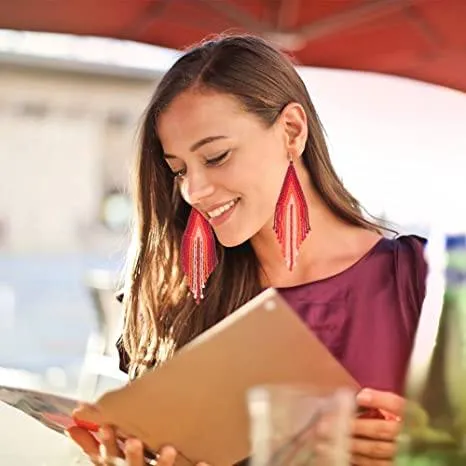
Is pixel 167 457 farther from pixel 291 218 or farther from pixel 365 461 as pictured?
pixel 291 218

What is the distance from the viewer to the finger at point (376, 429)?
0.87 meters

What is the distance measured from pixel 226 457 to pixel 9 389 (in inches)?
10.9

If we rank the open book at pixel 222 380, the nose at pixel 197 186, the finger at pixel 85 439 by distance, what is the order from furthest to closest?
the nose at pixel 197 186 → the finger at pixel 85 439 → the open book at pixel 222 380

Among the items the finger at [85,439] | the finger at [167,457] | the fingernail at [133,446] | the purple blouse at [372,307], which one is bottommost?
the finger at [167,457]

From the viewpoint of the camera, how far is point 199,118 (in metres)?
1.27

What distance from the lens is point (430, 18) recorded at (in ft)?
6.83

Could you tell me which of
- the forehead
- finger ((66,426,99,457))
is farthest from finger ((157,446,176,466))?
the forehead

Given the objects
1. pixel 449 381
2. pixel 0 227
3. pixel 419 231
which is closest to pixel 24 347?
pixel 0 227

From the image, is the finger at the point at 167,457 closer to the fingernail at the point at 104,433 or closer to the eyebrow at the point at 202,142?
the fingernail at the point at 104,433

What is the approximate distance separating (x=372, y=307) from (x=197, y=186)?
31 centimetres

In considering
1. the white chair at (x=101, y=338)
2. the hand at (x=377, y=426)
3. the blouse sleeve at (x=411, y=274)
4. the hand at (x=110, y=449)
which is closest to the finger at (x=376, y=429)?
the hand at (x=377, y=426)

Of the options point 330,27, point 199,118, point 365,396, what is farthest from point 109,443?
point 330,27

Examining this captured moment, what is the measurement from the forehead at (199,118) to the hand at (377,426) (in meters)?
0.51

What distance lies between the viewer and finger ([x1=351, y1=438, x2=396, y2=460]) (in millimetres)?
872
